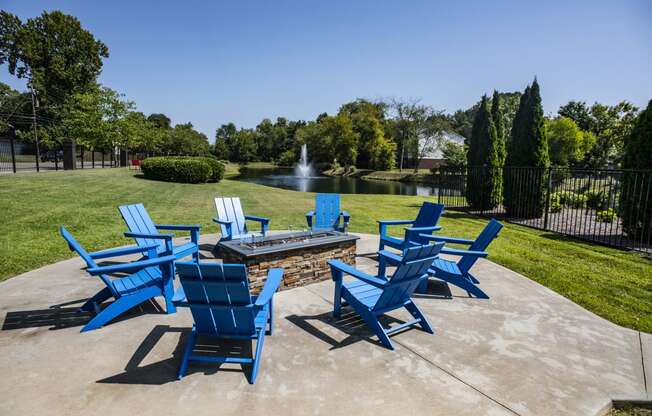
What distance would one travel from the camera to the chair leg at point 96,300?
3.87m

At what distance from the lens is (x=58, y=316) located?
12.8 ft

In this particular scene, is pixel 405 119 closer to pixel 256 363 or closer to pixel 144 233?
pixel 144 233

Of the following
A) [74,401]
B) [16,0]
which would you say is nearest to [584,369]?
[74,401]

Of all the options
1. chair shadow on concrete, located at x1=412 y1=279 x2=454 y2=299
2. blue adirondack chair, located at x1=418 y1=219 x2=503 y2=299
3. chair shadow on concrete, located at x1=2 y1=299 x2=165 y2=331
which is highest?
blue adirondack chair, located at x1=418 y1=219 x2=503 y2=299

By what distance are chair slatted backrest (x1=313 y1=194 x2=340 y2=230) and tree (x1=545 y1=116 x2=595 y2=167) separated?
39.4m

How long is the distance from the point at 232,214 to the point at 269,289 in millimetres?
3573

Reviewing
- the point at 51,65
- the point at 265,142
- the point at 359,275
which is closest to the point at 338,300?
the point at 359,275

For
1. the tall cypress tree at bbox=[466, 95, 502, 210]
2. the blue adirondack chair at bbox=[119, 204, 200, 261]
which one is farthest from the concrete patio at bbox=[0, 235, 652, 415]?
the tall cypress tree at bbox=[466, 95, 502, 210]

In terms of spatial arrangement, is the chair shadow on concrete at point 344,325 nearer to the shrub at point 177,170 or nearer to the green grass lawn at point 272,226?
the green grass lawn at point 272,226

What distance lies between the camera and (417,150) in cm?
5362

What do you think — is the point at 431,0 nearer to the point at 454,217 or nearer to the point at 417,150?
the point at 454,217

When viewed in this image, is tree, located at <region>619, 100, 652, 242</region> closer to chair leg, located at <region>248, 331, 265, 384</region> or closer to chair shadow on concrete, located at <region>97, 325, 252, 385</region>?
chair leg, located at <region>248, 331, 265, 384</region>

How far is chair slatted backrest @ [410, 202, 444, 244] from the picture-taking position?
5.95 metres

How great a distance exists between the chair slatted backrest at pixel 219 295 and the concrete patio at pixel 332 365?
43 centimetres
